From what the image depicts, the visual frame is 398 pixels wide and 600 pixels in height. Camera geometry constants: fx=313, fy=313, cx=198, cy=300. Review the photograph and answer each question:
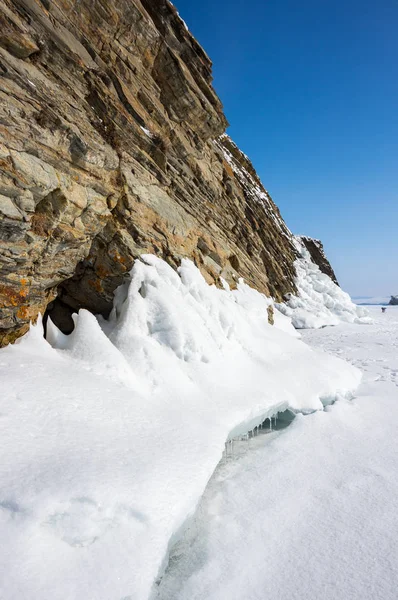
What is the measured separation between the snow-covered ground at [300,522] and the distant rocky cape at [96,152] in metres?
5.44

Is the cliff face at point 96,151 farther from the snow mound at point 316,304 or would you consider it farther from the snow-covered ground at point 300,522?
the snow mound at point 316,304

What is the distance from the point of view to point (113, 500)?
3.76m

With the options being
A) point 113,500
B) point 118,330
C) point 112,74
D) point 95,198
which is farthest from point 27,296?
point 112,74

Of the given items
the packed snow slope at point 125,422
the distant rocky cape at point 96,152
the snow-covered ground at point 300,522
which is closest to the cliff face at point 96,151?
the distant rocky cape at point 96,152

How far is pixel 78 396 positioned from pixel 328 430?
556 cm

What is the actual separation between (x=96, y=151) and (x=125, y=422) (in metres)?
6.33

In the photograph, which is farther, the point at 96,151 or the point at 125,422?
the point at 96,151

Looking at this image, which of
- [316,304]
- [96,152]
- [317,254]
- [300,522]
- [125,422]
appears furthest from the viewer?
[317,254]

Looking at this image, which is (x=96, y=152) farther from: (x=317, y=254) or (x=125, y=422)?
(x=317, y=254)

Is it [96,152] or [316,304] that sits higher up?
[96,152]

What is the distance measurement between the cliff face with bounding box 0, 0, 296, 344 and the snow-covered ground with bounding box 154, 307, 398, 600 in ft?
17.9

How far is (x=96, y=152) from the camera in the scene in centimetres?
770

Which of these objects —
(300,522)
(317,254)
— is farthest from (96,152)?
(317,254)

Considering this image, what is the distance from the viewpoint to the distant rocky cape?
623cm
